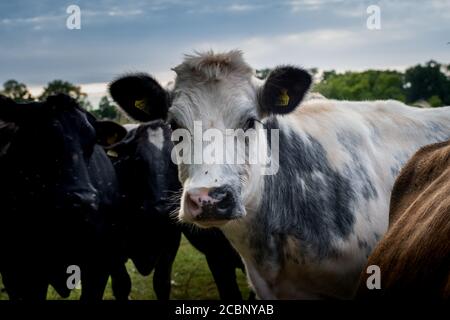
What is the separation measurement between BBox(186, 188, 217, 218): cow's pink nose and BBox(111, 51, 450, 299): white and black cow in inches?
13.0

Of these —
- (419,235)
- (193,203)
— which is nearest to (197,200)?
(193,203)

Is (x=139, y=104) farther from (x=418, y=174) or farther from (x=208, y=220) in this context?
(x=418, y=174)

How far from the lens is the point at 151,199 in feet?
20.3

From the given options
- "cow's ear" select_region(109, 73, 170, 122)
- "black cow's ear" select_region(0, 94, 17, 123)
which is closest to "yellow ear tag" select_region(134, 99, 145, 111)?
"cow's ear" select_region(109, 73, 170, 122)

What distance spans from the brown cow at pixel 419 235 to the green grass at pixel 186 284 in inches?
162

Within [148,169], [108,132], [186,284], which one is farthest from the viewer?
[186,284]

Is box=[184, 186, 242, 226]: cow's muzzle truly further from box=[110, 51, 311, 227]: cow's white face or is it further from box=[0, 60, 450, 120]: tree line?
box=[0, 60, 450, 120]: tree line

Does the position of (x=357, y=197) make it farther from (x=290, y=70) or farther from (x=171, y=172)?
(x=171, y=172)

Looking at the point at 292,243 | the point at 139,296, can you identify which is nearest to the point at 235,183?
the point at 292,243

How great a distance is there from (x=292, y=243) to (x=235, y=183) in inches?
36.6

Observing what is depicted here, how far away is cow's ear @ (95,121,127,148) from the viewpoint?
5.96 m

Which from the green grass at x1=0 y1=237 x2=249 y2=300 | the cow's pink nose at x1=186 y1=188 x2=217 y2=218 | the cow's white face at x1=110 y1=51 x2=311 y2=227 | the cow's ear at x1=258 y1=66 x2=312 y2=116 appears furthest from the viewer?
the green grass at x1=0 y1=237 x2=249 y2=300

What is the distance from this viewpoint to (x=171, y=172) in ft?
20.8

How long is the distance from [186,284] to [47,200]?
3713 mm
